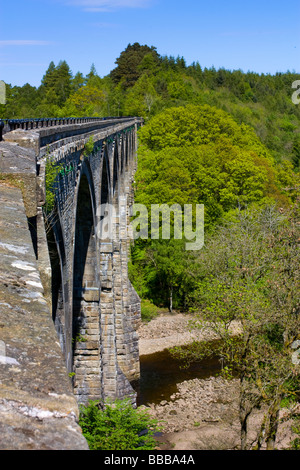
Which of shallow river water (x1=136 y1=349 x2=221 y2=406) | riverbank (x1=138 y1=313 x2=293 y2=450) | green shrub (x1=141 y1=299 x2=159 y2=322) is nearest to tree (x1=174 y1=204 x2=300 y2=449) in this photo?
riverbank (x1=138 y1=313 x2=293 y2=450)

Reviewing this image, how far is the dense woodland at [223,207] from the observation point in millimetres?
13977

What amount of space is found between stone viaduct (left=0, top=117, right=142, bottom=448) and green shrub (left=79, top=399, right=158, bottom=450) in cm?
119

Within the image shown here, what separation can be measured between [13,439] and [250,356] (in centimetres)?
1296

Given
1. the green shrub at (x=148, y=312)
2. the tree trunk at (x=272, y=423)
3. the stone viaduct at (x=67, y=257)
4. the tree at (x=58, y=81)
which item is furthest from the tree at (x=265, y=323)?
the tree at (x=58, y=81)

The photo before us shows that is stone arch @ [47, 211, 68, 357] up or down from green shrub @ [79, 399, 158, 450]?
up

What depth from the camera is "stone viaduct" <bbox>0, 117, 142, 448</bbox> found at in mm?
2903

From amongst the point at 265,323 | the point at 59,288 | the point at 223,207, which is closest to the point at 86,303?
the point at 265,323

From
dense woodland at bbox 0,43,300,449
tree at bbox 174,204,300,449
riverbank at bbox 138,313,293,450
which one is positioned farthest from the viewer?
riverbank at bbox 138,313,293,450

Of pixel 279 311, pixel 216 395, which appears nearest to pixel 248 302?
pixel 279 311

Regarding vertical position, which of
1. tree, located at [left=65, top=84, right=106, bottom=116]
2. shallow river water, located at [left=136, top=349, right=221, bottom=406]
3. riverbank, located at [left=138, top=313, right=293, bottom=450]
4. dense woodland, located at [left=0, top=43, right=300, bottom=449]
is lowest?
shallow river water, located at [left=136, top=349, right=221, bottom=406]

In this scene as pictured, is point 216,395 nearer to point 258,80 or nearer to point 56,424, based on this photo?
point 56,424

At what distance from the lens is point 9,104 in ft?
192

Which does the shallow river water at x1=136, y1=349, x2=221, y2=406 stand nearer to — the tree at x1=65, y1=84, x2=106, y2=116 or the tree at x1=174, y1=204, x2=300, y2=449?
the tree at x1=174, y1=204, x2=300, y2=449

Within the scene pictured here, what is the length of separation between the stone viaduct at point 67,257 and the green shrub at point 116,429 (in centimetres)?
119
